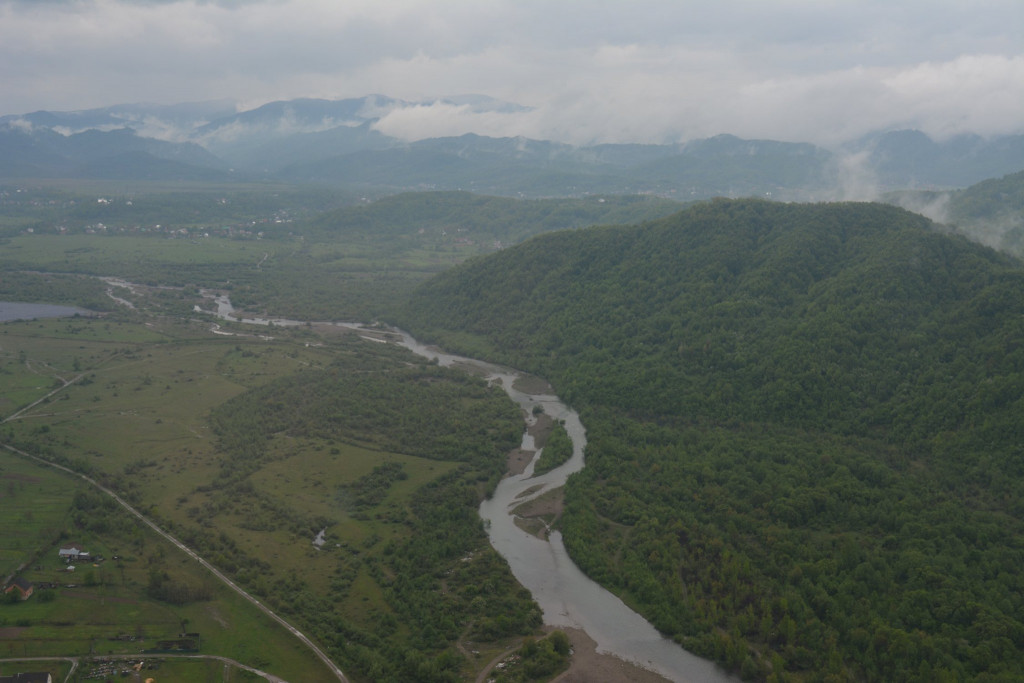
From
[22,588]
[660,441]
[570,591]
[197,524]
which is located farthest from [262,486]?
[660,441]

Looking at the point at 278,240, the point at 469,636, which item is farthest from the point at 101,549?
the point at 278,240

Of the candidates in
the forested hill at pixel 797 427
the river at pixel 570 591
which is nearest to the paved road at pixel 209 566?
the river at pixel 570 591

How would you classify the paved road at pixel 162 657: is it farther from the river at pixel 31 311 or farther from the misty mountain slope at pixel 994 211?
the misty mountain slope at pixel 994 211

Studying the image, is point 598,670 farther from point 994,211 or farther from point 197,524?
point 994,211

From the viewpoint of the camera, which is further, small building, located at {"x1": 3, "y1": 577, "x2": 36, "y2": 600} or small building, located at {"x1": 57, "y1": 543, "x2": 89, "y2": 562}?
small building, located at {"x1": 57, "y1": 543, "x2": 89, "y2": 562}

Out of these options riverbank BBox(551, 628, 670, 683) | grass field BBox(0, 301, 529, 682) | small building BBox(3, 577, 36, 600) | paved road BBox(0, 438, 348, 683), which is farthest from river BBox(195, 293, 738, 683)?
small building BBox(3, 577, 36, 600)

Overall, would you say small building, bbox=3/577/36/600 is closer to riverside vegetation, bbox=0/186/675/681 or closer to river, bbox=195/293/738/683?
riverside vegetation, bbox=0/186/675/681

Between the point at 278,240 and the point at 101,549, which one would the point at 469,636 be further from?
the point at 278,240
